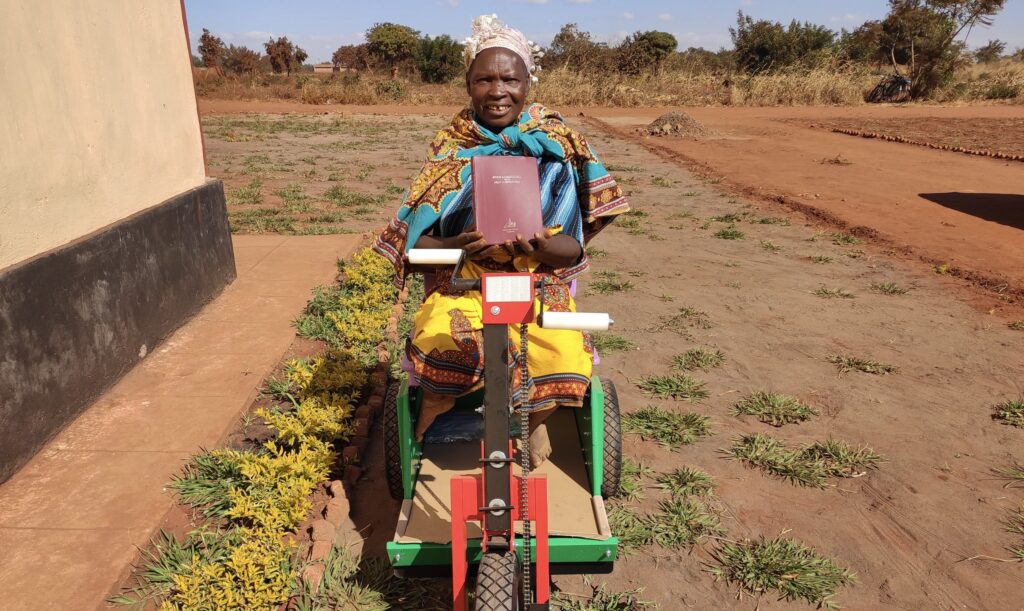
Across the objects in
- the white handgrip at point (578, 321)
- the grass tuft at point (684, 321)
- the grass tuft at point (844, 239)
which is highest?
the white handgrip at point (578, 321)

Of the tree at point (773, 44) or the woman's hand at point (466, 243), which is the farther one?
the tree at point (773, 44)

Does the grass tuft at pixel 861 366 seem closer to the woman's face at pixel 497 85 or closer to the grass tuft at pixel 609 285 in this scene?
the grass tuft at pixel 609 285

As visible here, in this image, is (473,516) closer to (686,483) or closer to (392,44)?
(686,483)

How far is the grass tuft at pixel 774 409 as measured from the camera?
3943 millimetres

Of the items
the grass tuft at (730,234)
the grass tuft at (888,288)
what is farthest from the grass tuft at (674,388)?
the grass tuft at (730,234)

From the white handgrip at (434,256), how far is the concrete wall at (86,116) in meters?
2.49

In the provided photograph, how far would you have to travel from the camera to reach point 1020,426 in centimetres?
384

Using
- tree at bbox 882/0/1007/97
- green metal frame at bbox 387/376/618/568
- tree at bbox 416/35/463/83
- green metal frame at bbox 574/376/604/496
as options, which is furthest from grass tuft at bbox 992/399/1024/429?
tree at bbox 416/35/463/83

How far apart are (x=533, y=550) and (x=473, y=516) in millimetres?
344

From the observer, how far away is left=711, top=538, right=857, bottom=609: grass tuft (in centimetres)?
262

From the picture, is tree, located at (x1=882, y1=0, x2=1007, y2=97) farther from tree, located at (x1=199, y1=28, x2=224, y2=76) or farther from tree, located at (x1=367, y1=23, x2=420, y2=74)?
tree, located at (x1=199, y1=28, x2=224, y2=76)

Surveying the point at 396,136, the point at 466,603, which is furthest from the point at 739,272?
the point at 396,136

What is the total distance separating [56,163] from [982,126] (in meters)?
25.1

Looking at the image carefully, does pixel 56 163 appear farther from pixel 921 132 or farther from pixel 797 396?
pixel 921 132
